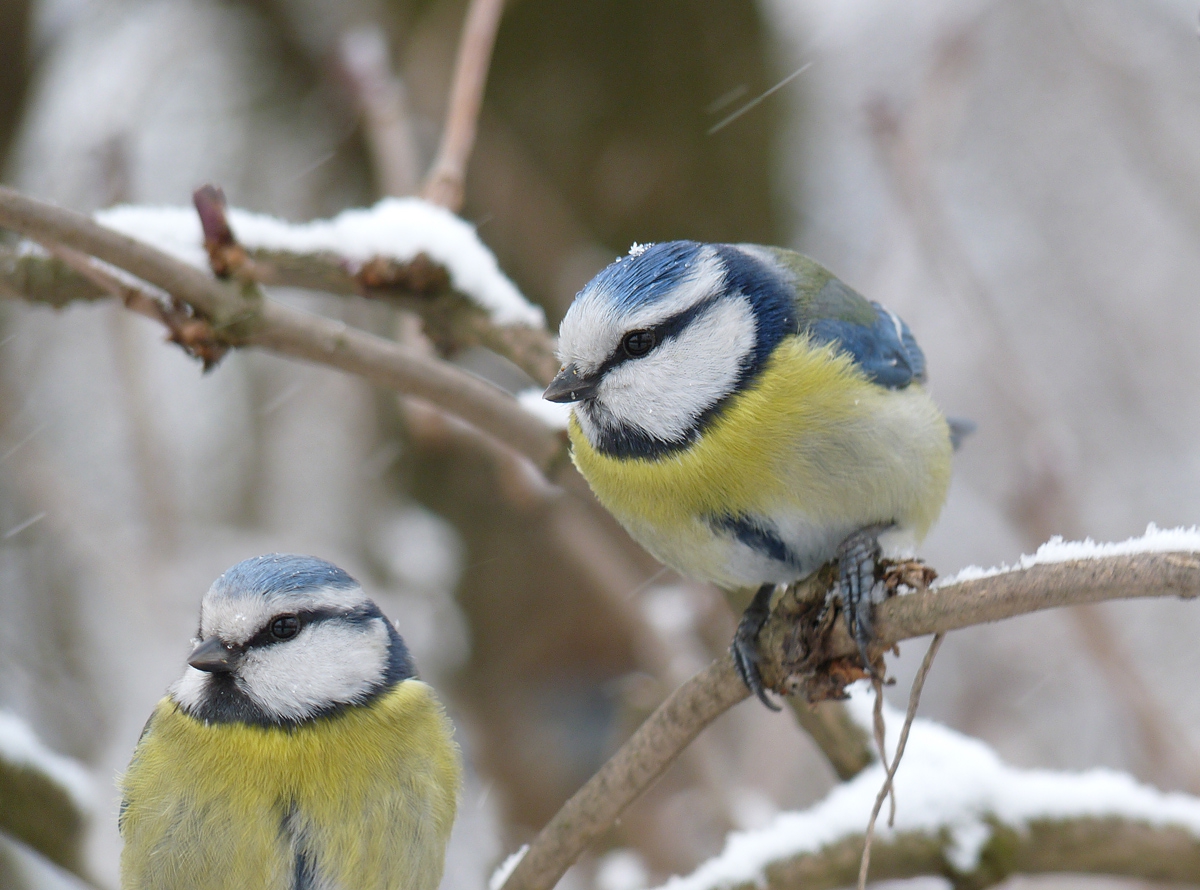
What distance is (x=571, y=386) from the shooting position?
1601 millimetres

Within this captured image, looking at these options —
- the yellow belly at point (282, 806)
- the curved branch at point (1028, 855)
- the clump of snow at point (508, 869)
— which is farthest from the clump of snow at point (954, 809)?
the yellow belly at point (282, 806)

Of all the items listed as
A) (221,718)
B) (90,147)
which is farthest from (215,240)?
(90,147)

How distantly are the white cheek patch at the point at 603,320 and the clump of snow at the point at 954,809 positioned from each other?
69cm

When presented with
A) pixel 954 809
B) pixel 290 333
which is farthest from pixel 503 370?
pixel 954 809

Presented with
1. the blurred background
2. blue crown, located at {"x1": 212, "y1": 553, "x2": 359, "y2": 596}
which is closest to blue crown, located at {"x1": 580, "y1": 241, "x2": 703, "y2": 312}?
blue crown, located at {"x1": 212, "y1": 553, "x2": 359, "y2": 596}

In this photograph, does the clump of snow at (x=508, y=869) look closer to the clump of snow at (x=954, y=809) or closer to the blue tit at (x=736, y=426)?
the clump of snow at (x=954, y=809)

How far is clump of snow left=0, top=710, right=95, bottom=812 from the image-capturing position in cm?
185

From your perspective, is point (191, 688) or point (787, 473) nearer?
point (787, 473)

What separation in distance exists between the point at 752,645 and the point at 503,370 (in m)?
2.09

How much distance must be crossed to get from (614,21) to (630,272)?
2216 millimetres

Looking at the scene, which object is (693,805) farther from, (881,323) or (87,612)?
(87,612)

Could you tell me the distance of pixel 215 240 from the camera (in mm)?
1670

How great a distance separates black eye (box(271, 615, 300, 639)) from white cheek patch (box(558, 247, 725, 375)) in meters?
0.59

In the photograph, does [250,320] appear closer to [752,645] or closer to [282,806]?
[282,806]
